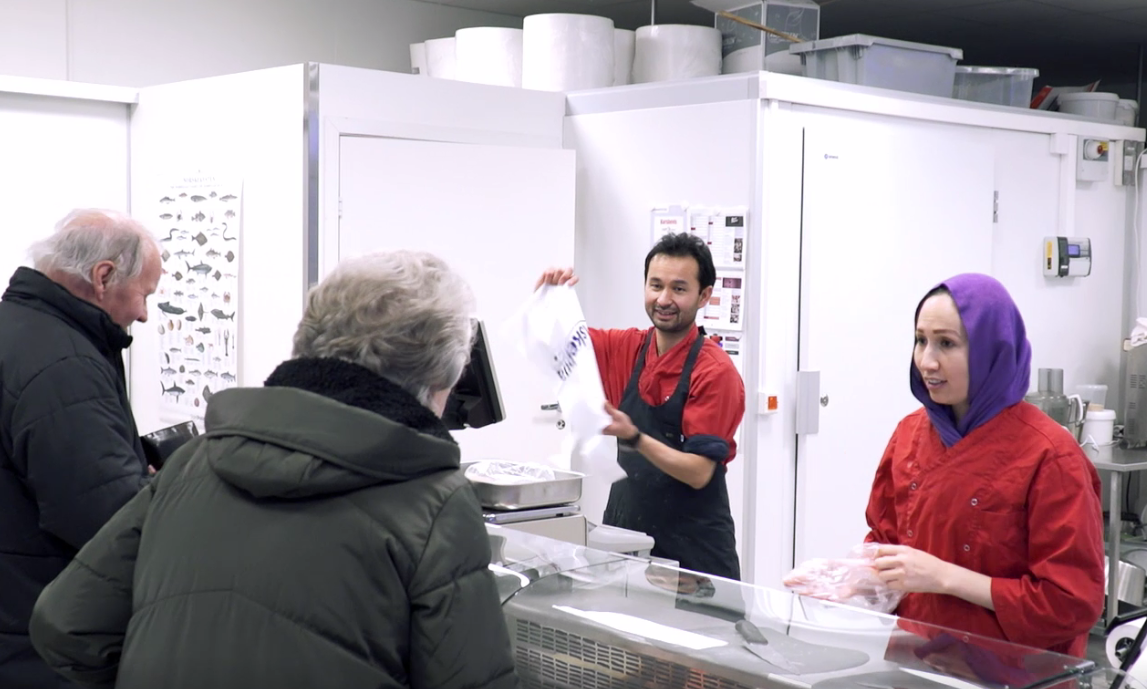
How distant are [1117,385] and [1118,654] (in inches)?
155

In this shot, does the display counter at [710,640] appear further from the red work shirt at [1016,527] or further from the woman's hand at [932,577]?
the red work shirt at [1016,527]

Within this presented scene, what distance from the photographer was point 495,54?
4883 mm

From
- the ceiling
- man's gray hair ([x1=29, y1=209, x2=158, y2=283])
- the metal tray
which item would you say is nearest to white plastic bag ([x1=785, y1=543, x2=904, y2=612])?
the metal tray

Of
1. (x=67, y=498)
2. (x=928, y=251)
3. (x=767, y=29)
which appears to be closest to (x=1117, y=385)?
(x=928, y=251)

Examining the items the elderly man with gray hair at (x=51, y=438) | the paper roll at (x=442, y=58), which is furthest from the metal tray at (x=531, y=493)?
the paper roll at (x=442, y=58)

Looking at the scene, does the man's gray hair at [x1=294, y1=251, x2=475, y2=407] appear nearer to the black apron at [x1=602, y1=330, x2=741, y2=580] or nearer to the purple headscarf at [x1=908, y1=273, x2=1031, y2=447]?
the purple headscarf at [x1=908, y1=273, x2=1031, y2=447]

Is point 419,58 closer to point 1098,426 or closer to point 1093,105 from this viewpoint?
point 1093,105

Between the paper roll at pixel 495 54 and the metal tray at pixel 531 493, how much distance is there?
2.73 metres

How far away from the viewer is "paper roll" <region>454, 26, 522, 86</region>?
4.87m

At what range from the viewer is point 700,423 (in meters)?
2.94

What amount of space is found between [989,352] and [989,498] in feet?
0.82

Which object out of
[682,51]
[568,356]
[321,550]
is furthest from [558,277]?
[682,51]

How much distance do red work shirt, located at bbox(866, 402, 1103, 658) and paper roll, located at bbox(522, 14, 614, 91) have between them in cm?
297

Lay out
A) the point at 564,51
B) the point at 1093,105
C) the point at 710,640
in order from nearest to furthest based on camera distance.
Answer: the point at 710,640
the point at 564,51
the point at 1093,105
